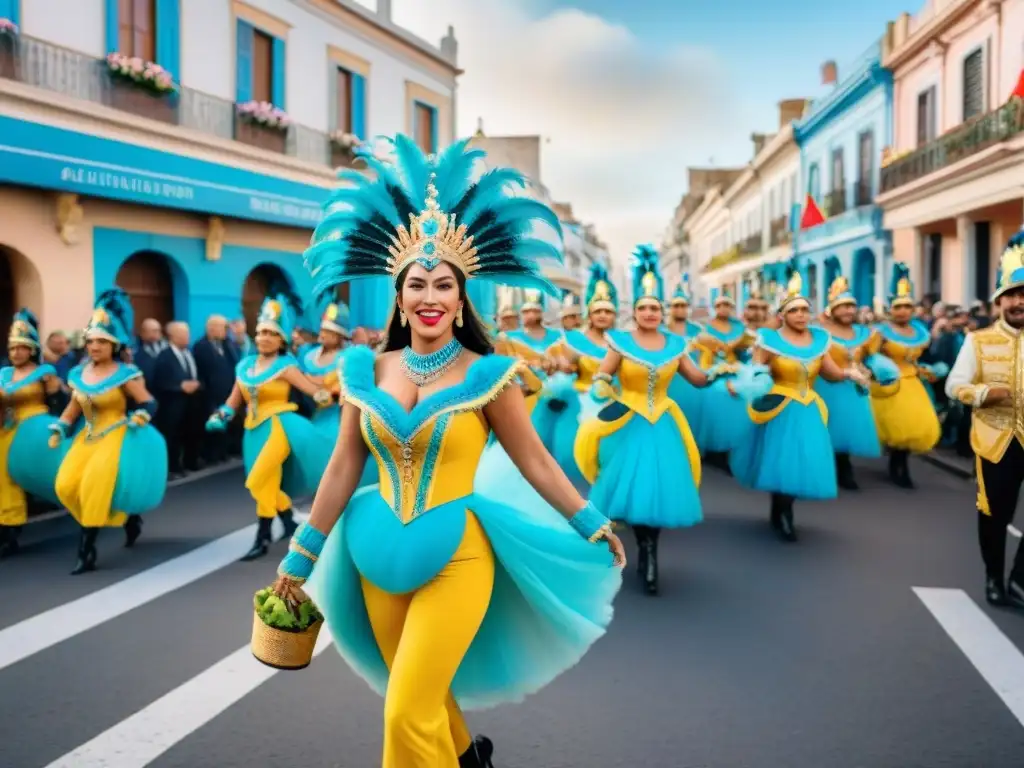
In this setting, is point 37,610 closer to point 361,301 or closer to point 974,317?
point 974,317

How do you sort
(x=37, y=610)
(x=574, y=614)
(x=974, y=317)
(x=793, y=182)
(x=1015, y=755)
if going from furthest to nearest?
(x=793, y=182)
(x=974, y=317)
(x=37, y=610)
(x=1015, y=755)
(x=574, y=614)

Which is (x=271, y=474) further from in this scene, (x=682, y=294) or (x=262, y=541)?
(x=682, y=294)

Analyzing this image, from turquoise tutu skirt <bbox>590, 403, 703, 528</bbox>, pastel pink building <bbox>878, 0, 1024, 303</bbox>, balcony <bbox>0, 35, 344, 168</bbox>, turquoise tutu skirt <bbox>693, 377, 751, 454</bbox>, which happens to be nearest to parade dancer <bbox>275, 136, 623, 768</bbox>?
turquoise tutu skirt <bbox>590, 403, 703, 528</bbox>

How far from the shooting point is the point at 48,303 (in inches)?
565

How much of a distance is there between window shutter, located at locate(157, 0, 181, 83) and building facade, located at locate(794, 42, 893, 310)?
634 inches

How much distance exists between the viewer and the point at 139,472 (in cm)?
748

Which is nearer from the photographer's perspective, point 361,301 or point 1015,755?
point 1015,755

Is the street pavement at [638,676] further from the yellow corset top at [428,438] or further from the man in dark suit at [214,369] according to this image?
the man in dark suit at [214,369]

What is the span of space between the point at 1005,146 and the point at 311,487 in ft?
52.0

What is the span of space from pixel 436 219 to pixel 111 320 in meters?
5.05

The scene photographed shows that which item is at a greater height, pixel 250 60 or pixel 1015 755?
pixel 250 60

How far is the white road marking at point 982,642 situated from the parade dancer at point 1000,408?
0.28m

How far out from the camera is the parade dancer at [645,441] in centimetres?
648

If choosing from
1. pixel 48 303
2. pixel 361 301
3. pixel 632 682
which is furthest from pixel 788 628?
pixel 361 301
